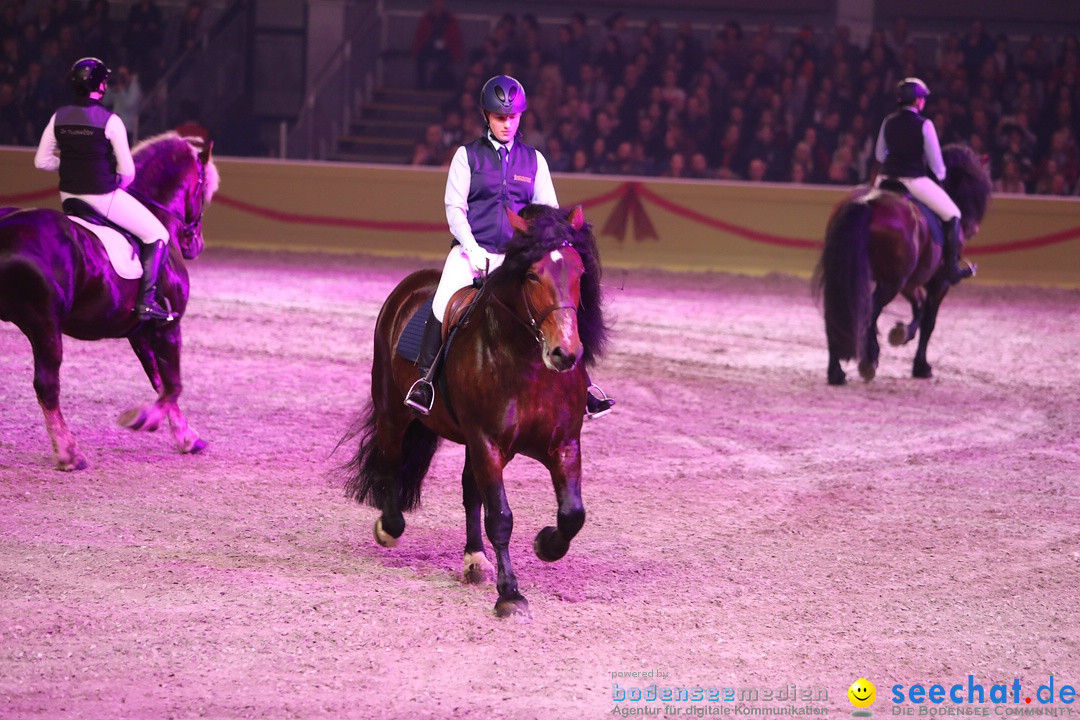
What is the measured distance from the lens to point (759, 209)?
1739cm

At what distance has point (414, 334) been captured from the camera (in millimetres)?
5801

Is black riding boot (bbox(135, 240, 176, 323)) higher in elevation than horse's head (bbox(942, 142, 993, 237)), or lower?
lower

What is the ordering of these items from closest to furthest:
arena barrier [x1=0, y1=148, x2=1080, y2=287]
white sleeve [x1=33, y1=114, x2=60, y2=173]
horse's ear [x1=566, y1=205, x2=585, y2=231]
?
horse's ear [x1=566, y1=205, x2=585, y2=231], white sleeve [x1=33, y1=114, x2=60, y2=173], arena barrier [x1=0, y1=148, x2=1080, y2=287]

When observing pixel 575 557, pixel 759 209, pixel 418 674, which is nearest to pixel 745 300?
pixel 759 209

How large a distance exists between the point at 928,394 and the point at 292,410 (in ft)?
17.9

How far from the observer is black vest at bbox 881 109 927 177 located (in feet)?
36.2

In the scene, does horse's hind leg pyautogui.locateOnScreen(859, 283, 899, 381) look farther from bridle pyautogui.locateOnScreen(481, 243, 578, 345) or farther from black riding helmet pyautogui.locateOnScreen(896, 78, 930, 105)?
bridle pyautogui.locateOnScreen(481, 243, 578, 345)

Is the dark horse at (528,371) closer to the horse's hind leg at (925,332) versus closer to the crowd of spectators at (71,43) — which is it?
the horse's hind leg at (925,332)

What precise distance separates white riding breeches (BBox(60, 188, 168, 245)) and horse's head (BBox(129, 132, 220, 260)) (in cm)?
21

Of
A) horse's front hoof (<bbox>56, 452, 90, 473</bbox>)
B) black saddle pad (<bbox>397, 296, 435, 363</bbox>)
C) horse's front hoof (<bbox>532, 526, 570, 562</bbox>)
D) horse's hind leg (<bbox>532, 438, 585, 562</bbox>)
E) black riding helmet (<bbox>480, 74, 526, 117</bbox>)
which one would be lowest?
horse's front hoof (<bbox>56, 452, 90, 473</bbox>)

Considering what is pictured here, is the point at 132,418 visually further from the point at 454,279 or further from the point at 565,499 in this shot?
the point at 565,499

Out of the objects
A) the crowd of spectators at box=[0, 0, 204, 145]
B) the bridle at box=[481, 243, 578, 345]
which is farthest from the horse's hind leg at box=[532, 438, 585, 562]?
the crowd of spectators at box=[0, 0, 204, 145]

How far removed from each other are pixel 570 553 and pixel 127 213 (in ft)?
12.1

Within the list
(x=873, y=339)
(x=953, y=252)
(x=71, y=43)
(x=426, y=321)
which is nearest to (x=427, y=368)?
(x=426, y=321)
